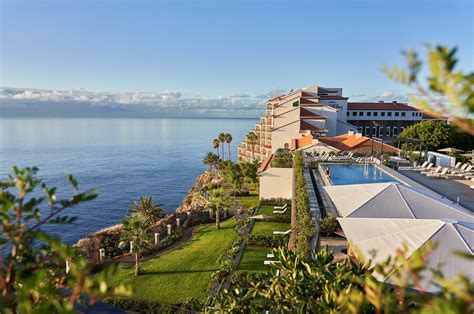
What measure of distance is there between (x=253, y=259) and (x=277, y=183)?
14.0 metres

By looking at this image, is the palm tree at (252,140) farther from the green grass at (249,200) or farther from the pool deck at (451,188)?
the pool deck at (451,188)

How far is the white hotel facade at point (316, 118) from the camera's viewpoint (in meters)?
58.4

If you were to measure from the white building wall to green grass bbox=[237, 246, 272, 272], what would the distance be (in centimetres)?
1222

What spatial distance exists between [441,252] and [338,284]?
4823mm

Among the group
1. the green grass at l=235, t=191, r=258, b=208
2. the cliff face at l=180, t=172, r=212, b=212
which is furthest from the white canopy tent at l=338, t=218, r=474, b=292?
the cliff face at l=180, t=172, r=212, b=212

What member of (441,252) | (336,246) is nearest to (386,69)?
(441,252)

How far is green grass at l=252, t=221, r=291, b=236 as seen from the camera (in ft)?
79.1

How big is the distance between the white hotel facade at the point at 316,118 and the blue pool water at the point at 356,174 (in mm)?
23700

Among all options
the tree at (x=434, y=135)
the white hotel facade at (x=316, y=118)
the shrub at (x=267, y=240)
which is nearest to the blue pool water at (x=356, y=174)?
the shrub at (x=267, y=240)

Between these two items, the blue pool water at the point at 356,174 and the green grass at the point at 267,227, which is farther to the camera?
the green grass at the point at 267,227

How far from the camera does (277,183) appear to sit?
A: 32781 millimetres

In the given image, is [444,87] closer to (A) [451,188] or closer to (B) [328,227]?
(B) [328,227]

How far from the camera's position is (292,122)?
5762 cm

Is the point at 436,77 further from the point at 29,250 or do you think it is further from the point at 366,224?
the point at 366,224
